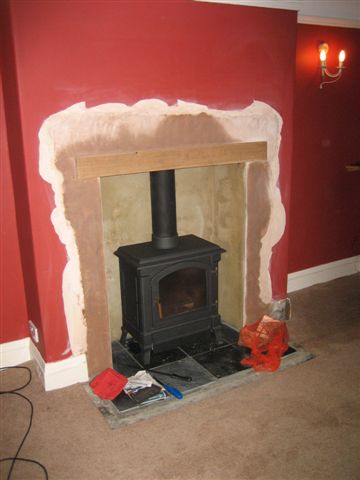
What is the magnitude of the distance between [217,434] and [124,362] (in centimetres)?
99

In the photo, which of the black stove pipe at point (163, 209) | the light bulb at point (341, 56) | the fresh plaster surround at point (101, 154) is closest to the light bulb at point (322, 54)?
the light bulb at point (341, 56)

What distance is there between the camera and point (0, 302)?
3146mm

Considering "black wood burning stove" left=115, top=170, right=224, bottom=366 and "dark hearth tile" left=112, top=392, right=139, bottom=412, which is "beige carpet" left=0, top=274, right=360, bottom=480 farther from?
"black wood burning stove" left=115, top=170, right=224, bottom=366

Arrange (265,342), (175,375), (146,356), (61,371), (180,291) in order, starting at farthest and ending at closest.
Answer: (265,342) → (180,291) → (146,356) → (175,375) → (61,371)

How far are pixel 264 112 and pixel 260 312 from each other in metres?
1.55

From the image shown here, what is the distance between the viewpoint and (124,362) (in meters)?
3.26

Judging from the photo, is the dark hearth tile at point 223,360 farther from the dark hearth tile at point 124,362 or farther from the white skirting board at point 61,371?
the white skirting board at point 61,371

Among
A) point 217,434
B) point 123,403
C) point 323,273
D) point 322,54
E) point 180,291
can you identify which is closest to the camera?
point 217,434

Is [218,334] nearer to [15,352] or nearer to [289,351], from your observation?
[289,351]

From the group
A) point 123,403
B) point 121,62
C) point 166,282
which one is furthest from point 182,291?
point 121,62

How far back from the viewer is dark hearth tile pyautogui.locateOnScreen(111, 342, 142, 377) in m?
3.15

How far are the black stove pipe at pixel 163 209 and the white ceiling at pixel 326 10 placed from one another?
1373 mm

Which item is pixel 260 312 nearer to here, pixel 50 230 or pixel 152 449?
pixel 152 449

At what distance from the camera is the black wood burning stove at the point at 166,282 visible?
3.09 meters
